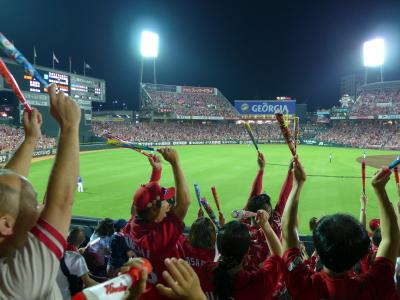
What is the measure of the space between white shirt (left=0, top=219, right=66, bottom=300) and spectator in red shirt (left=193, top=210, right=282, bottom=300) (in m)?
1.25

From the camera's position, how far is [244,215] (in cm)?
367

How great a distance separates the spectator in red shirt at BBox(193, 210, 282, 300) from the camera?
2.34 metres

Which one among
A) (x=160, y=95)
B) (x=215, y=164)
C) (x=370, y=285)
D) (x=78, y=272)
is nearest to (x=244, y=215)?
(x=370, y=285)

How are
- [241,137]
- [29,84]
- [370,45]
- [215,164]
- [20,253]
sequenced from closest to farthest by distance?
[20,253]
[215,164]
[29,84]
[370,45]
[241,137]

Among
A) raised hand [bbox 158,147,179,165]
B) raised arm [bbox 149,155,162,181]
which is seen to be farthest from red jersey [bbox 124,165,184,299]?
raised arm [bbox 149,155,162,181]

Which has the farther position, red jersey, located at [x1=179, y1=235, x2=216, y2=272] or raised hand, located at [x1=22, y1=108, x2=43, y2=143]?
red jersey, located at [x1=179, y1=235, x2=216, y2=272]

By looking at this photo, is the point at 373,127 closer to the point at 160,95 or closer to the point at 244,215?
the point at 160,95

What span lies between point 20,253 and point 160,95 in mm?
81016

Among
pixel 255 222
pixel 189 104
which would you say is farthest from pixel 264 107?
pixel 255 222

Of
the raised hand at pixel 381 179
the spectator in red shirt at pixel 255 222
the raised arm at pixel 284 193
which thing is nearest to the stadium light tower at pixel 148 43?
the spectator in red shirt at pixel 255 222

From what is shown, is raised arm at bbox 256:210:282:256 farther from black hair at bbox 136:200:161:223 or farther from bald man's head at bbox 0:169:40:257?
bald man's head at bbox 0:169:40:257

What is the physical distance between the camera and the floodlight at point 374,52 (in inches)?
2308

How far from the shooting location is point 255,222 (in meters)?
3.96

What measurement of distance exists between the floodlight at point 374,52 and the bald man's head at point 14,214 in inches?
2728
